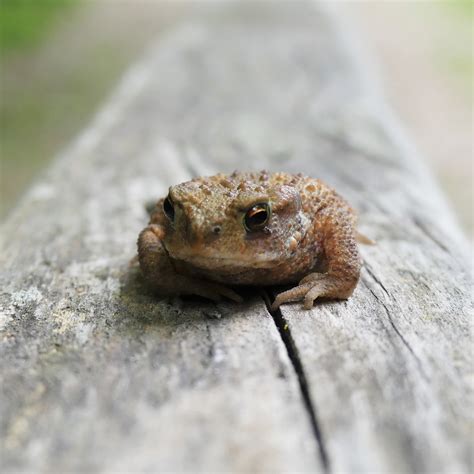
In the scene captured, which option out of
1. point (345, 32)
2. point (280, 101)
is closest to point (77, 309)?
→ point (280, 101)

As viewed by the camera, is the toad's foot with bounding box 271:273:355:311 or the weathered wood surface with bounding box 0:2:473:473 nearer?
the weathered wood surface with bounding box 0:2:473:473

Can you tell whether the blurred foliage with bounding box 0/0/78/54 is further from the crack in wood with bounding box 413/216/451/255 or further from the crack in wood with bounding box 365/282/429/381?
the crack in wood with bounding box 365/282/429/381

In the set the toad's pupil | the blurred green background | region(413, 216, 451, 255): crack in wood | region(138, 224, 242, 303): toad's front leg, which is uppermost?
the toad's pupil

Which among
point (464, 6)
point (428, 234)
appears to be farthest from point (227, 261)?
point (464, 6)

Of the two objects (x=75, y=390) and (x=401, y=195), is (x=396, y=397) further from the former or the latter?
(x=401, y=195)

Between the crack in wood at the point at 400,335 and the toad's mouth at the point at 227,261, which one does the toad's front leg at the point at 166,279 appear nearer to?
the toad's mouth at the point at 227,261

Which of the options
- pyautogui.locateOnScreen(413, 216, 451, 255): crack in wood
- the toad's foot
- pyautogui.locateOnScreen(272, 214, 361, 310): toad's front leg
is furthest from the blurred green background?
the toad's foot
